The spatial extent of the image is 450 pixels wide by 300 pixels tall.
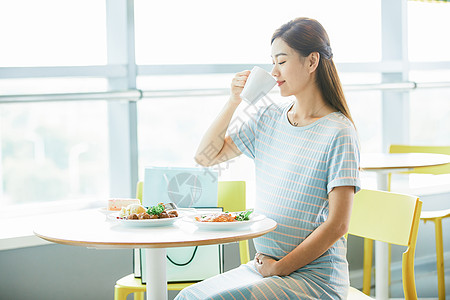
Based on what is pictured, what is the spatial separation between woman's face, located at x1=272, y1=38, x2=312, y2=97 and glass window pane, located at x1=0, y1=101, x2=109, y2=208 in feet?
4.25

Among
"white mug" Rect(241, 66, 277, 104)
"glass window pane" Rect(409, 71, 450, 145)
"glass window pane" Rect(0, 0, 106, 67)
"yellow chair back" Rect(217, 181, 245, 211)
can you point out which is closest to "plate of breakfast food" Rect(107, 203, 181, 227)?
"white mug" Rect(241, 66, 277, 104)

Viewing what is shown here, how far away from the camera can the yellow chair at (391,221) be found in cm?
179

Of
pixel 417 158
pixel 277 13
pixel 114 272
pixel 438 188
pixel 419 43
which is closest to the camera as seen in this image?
pixel 114 272

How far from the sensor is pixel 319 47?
5.37ft

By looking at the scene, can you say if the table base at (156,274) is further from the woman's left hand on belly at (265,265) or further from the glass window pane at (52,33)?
the glass window pane at (52,33)

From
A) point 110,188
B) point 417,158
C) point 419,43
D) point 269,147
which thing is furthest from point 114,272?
point 419,43

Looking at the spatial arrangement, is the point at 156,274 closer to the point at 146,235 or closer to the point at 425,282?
the point at 146,235

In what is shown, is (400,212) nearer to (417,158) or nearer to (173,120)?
(417,158)

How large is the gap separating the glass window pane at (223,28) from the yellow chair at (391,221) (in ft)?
4.21

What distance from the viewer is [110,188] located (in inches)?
109

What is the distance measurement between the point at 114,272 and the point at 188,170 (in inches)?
31.1

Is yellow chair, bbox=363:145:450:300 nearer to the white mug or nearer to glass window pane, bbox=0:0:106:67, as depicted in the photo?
the white mug

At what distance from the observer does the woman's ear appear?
64.6 inches

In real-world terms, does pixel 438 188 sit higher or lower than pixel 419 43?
lower
